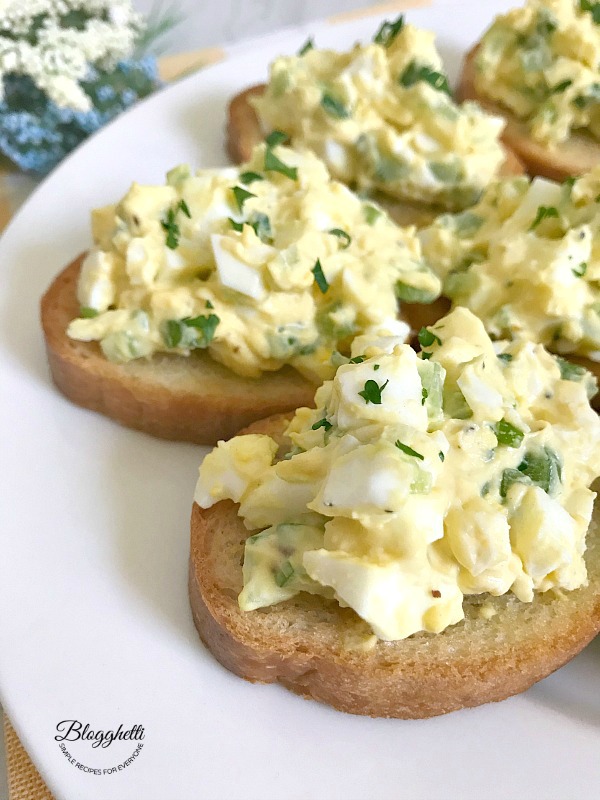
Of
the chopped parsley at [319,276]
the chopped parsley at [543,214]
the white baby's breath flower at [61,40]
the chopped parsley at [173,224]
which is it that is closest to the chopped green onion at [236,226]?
the chopped parsley at [173,224]

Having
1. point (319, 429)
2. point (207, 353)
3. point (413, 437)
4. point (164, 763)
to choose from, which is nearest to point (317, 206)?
point (207, 353)

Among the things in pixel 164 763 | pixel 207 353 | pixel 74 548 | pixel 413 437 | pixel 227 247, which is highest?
pixel 227 247

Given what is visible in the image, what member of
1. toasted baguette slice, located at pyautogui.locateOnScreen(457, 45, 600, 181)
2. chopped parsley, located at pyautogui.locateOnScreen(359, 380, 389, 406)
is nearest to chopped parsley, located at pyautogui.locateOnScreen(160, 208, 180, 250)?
chopped parsley, located at pyautogui.locateOnScreen(359, 380, 389, 406)

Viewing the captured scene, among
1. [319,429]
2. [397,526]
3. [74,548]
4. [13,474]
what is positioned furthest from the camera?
[13,474]

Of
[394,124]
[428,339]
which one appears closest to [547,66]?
[394,124]

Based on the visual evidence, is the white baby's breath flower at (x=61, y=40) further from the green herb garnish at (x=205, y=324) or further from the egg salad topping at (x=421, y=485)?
the egg salad topping at (x=421, y=485)

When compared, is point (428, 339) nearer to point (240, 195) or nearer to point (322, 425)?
point (322, 425)

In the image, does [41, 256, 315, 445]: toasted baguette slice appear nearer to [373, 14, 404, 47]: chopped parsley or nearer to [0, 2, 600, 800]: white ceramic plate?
[0, 2, 600, 800]: white ceramic plate

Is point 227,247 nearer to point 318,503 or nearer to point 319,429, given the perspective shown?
point 319,429
